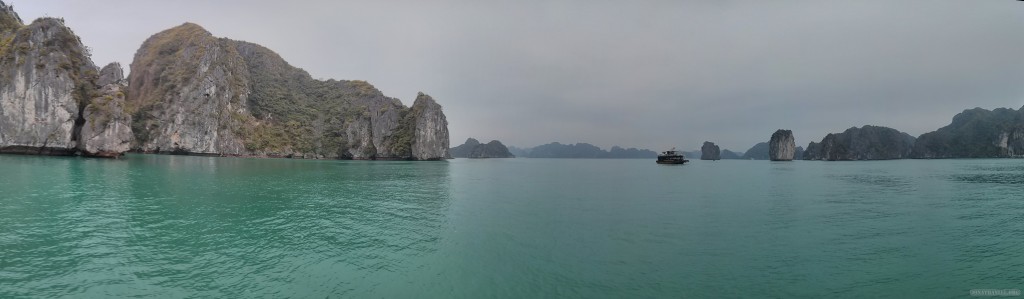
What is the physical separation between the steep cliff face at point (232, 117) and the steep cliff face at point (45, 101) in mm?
61236

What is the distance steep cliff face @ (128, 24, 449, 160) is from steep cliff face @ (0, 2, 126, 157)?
61236mm

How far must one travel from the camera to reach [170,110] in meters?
142

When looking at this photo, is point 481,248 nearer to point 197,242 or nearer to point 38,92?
point 197,242

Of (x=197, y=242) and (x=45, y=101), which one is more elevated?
(x=45, y=101)

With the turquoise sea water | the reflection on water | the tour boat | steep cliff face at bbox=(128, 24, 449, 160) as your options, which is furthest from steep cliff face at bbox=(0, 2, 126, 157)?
the tour boat

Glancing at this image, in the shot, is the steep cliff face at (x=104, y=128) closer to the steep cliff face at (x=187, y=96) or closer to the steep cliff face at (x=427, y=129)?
the steep cliff face at (x=187, y=96)

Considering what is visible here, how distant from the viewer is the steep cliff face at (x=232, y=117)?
471ft

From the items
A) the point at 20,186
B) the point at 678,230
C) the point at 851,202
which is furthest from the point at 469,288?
the point at 20,186

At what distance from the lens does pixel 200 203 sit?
28.7m

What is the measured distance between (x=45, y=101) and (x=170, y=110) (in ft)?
Result: 225

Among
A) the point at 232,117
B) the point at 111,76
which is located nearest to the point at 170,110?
the point at 232,117

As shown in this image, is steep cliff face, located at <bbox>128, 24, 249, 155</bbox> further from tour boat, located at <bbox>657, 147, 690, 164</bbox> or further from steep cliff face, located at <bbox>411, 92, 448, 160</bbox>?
tour boat, located at <bbox>657, 147, 690, 164</bbox>

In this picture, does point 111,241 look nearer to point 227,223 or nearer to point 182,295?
point 227,223

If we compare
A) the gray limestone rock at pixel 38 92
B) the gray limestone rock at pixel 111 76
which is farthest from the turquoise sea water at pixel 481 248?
the gray limestone rock at pixel 111 76
